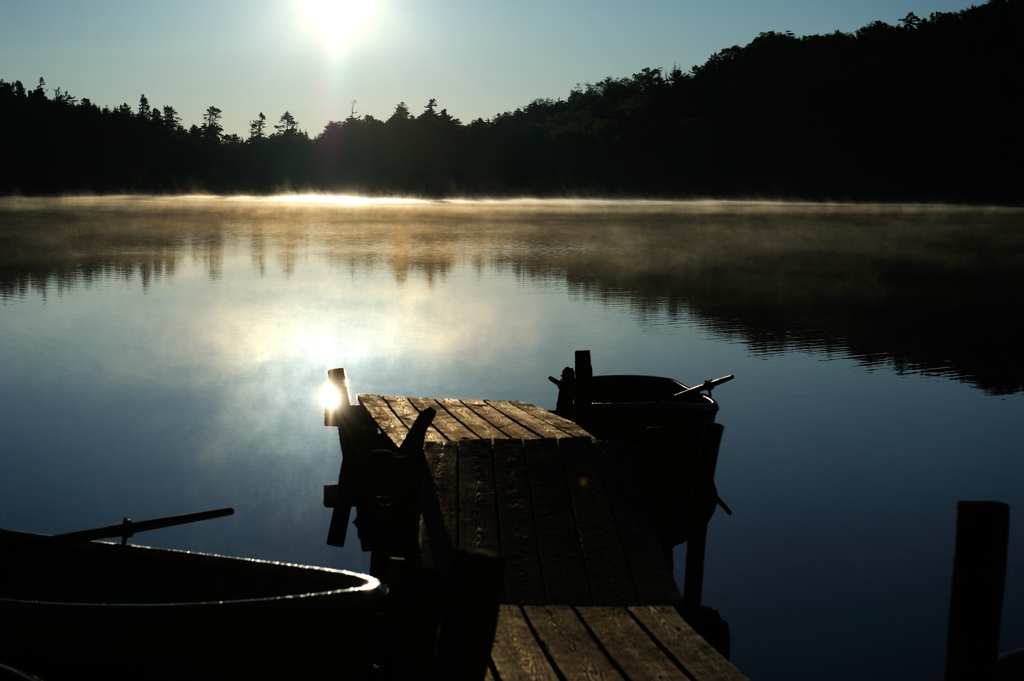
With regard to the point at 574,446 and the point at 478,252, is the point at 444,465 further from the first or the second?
the point at 478,252

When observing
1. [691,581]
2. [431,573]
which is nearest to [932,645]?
[691,581]

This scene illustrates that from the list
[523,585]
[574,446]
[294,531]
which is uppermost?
[574,446]

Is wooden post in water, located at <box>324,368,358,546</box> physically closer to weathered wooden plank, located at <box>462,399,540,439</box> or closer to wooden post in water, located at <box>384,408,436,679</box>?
weathered wooden plank, located at <box>462,399,540,439</box>

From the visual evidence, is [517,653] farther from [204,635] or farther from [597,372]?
[597,372]

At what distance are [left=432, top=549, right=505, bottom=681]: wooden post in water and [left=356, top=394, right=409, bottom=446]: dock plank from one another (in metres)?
5.57

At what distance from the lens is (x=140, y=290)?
3766 cm

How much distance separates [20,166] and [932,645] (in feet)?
543

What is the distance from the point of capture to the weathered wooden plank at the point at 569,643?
5949 mm

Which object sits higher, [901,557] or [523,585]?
[523,585]

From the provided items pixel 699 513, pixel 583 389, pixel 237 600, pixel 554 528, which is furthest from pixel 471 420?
pixel 237 600

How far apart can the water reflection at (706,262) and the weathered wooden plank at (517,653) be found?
17.6 metres

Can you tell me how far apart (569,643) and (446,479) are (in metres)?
2.49

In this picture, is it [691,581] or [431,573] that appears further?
[691,581]

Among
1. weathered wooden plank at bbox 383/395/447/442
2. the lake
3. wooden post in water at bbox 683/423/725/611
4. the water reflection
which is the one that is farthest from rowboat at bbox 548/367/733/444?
the water reflection
